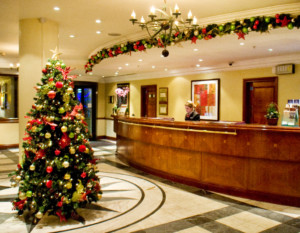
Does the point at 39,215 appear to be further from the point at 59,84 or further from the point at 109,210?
the point at 59,84

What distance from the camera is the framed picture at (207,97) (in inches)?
362

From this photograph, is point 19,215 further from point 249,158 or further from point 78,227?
point 249,158

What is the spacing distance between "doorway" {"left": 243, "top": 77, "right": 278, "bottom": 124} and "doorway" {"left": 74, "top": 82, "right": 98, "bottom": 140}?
720cm

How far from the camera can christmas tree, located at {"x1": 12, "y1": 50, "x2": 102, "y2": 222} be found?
Result: 3.76m

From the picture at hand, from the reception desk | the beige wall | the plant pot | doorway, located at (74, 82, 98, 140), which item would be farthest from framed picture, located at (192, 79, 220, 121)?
doorway, located at (74, 82, 98, 140)

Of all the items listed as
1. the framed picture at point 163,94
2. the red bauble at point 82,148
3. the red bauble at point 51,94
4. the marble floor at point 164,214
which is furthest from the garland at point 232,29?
the framed picture at point 163,94

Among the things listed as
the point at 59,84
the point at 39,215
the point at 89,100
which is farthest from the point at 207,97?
the point at 39,215

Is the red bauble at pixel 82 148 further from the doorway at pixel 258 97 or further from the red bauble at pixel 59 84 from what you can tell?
the doorway at pixel 258 97

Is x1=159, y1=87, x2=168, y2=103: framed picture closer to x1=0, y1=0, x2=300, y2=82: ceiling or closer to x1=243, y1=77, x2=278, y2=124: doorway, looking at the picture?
x1=0, y1=0, x2=300, y2=82: ceiling

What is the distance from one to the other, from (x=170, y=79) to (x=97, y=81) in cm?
412

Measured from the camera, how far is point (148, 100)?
1188cm

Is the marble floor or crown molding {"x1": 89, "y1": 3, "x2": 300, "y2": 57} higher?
crown molding {"x1": 89, "y1": 3, "x2": 300, "y2": 57}

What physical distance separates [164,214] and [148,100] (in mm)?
8095

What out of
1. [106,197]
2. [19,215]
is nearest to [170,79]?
[106,197]
